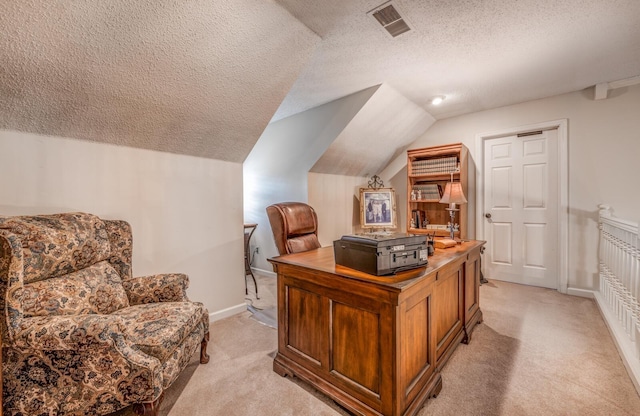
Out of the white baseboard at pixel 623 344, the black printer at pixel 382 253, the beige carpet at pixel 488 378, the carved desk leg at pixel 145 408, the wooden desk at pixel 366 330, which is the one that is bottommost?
the beige carpet at pixel 488 378

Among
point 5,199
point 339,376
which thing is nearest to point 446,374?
point 339,376

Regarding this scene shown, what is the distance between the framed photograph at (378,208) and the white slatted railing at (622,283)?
7.54 ft

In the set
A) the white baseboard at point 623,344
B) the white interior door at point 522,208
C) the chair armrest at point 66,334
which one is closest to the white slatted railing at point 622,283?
the white baseboard at point 623,344

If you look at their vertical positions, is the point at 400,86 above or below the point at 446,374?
above

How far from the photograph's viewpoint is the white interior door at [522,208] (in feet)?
11.3

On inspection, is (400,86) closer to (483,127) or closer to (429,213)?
(483,127)

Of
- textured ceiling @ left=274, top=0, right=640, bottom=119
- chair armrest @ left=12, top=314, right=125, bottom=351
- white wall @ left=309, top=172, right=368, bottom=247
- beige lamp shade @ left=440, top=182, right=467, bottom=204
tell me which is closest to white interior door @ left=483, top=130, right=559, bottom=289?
textured ceiling @ left=274, top=0, right=640, bottom=119

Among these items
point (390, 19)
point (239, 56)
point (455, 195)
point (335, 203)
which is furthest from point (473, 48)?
point (335, 203)

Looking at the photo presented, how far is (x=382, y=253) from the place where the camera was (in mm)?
1332

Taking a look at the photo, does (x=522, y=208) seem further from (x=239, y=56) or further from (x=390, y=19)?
(x=239, y=56)

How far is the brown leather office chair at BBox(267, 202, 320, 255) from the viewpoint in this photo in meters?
2.36

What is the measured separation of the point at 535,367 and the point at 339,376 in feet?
4.69

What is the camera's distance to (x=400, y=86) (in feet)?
10.0

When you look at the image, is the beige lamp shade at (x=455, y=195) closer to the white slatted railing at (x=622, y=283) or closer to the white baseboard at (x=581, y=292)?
the white slatted railing at (x=622, y=283)
